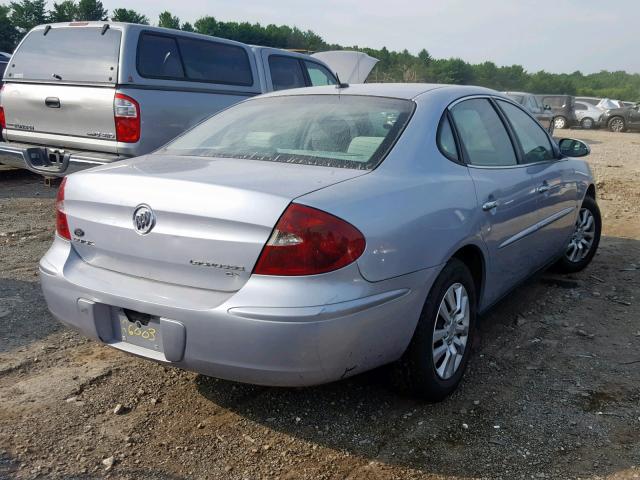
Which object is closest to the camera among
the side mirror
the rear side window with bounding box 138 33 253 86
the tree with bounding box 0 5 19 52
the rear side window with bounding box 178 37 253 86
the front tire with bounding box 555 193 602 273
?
the side mirror

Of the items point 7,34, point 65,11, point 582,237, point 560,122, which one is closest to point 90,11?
point 65,11

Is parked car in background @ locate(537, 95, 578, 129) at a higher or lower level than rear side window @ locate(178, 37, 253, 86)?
lower

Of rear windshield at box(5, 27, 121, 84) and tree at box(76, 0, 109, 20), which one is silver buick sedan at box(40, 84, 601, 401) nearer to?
rear windshield at box(5, 27, 121, 84)

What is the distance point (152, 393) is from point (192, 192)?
1.18m

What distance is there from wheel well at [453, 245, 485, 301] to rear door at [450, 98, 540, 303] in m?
0.08

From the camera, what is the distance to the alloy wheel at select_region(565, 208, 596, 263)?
5.37 meters

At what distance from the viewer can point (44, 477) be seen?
251 cm

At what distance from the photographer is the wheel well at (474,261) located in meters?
3.27

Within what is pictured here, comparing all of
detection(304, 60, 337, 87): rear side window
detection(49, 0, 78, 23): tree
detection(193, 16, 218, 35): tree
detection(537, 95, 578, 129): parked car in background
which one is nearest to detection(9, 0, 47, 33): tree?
detection(49, 0, 78, 23): tree

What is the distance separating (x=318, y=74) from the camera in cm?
939

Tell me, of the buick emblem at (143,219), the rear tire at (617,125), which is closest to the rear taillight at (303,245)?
the buick emblem at (143,219)

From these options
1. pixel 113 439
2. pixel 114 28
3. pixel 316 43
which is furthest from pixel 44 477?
pixel 316 43

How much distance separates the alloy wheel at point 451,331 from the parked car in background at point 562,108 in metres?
27.5

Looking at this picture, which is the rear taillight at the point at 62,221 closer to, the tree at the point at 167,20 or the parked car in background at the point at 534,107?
the parked car in background at the point at 534,107
